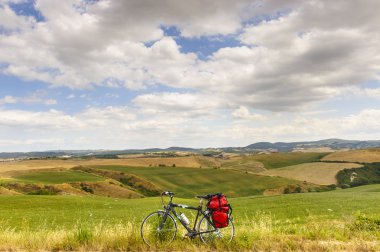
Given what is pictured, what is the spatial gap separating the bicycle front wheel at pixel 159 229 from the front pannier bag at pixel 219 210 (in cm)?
122

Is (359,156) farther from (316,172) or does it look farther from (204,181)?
(204,181)

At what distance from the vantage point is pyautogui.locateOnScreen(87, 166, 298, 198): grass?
362 feet

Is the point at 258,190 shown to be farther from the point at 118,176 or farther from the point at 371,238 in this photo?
the point at 371,238

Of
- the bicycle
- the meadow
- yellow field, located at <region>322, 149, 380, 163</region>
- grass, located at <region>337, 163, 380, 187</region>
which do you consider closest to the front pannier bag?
the bicycle

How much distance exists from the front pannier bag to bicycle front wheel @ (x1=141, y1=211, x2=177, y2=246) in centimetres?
122

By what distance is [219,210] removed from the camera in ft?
36.2

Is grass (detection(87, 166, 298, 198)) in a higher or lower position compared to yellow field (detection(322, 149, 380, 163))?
lower

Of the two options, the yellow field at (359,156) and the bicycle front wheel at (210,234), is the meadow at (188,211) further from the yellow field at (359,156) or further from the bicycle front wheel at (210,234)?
the yellow field at (359,156)

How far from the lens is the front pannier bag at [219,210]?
1099 centimetres

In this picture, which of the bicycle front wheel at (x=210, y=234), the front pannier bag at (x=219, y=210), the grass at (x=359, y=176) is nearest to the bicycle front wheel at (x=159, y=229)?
the bicycle front wheel at (x=210, y=234)

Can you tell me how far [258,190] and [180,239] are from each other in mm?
102563

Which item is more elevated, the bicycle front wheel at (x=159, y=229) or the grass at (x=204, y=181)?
the bicycle front wheel at (x=159, y=229)

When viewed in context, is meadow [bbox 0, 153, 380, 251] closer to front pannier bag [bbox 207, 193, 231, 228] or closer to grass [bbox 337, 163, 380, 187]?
front pannier bag [bbox 207, 193, 231, 228]

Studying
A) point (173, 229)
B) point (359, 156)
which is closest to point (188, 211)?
point (173, 229)
